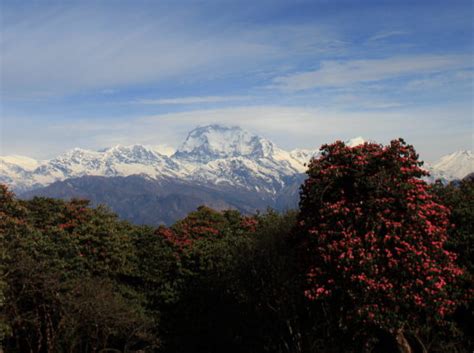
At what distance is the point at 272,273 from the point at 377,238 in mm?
9236

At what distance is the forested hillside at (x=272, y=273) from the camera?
18.8 m

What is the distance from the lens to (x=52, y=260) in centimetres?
3080

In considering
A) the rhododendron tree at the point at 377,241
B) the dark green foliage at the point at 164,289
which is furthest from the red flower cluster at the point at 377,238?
the dark green foliage at the point at 164,289

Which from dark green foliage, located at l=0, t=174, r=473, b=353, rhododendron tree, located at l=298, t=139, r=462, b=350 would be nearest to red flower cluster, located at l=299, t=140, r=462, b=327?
rhododendron tree, located at l=298, t=139, r=462, b=350

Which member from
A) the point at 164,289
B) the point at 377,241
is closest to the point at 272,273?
the point at 377,241

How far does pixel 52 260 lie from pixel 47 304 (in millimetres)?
2659

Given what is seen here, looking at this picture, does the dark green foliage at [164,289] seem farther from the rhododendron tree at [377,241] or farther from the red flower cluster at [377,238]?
the red flower cluster at [377,238]

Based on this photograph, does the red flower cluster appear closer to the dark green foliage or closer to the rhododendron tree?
the rhododendron tree

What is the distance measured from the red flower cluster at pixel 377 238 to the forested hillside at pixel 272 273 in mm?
55

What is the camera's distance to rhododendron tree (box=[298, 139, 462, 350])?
60.3 feet

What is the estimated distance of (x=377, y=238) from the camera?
743 inches

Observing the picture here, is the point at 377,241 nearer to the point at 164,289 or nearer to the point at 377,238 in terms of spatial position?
the point at 377,238

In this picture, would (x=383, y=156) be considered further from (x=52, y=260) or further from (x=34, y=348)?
(x=34, y=348)

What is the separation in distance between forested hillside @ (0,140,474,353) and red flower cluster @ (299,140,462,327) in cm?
5
